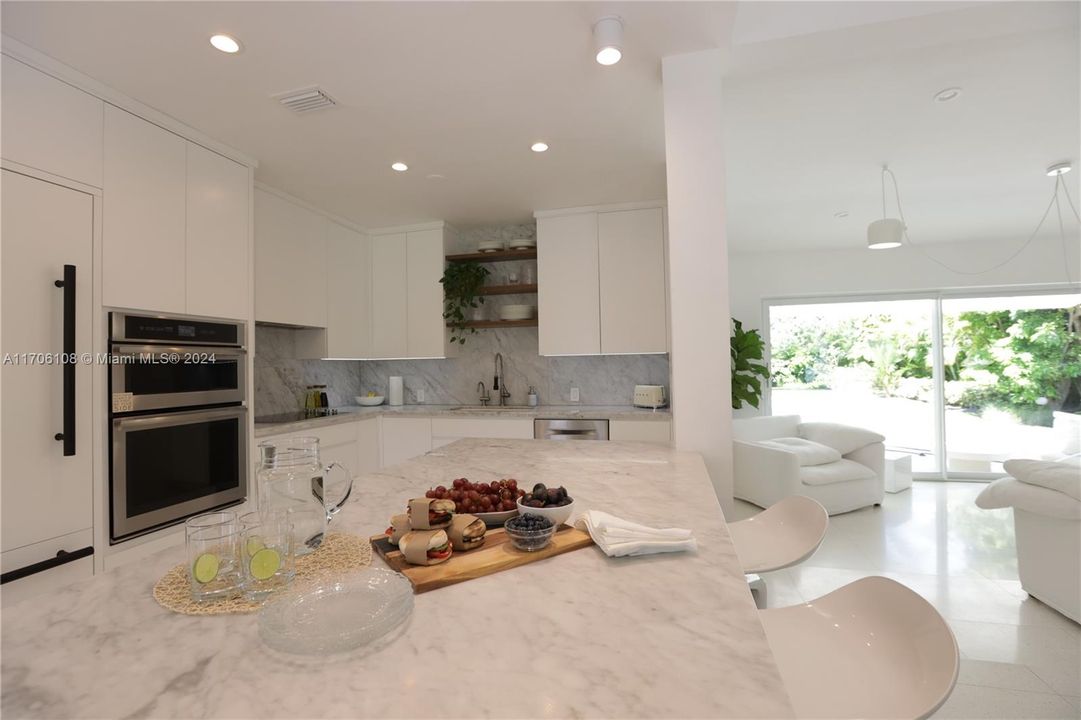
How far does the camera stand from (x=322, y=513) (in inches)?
39.3

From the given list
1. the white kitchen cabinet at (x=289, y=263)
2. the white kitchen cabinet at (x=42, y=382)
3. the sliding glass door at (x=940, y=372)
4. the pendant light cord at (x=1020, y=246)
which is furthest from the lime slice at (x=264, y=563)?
the sliding glass door at (x=940, y=372)

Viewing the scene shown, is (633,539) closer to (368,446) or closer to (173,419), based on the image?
(173,419)

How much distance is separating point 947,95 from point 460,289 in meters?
3.18

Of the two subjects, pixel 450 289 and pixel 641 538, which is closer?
pixel 641 538

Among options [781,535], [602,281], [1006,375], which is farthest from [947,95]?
[1006,375]

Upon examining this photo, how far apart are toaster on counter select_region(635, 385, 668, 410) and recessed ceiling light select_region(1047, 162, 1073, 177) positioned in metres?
2.92

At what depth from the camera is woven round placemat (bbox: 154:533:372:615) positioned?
0.76 meters

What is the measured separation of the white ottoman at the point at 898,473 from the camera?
4785mm

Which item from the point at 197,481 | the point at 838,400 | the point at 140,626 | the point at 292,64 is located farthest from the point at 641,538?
the point at 838,400

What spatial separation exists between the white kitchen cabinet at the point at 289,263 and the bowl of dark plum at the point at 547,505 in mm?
2642

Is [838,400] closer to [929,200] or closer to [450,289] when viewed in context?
[929,200]

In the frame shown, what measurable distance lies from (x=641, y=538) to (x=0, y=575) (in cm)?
221

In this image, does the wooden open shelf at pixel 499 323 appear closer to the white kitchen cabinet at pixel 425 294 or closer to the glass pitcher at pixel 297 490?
the white kitchen cabinet at pixel 425 294

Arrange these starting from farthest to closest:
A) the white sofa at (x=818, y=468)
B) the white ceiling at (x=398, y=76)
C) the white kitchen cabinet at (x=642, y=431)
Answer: the white sofa at (x=818, y=468) < the white kitchen cabinet at (x=642, y=431) < the white ceiling at (x=398, y=76)
